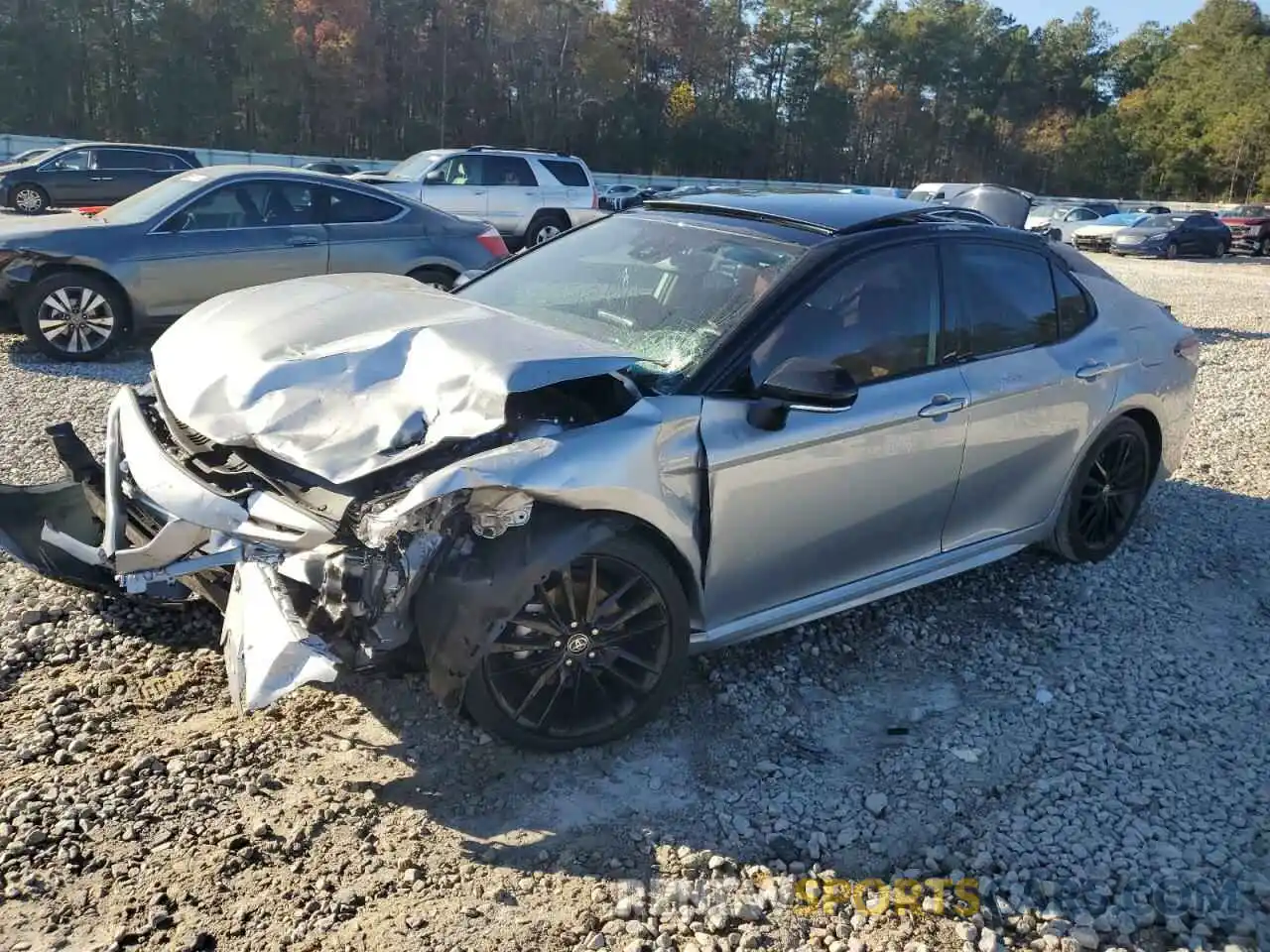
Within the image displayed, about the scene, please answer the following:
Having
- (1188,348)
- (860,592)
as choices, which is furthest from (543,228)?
(860,592)

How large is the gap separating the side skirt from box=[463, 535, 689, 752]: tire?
0.21m

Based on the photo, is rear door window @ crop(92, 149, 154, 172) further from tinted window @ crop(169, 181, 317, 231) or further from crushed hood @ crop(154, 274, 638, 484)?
crushed hood @ crop(154, 274, 638, 484)

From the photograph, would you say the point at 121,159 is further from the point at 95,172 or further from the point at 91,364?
the point at 91,364

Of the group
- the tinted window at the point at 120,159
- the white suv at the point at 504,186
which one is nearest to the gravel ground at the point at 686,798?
the white suv at the point at 504,186

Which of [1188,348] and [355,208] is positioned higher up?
[355,208]

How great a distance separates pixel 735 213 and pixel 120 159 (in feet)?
62.6

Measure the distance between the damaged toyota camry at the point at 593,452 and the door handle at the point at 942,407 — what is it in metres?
0.01

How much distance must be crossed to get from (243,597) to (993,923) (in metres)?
2.23

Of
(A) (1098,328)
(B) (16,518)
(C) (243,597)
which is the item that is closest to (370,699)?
(C) (243,597)

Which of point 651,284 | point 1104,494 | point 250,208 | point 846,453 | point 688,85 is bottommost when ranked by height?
point 1104,494

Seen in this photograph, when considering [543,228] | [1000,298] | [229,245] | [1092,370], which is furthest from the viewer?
[543,228]

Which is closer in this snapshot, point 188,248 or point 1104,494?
point 1104,494

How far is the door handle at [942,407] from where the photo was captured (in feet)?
12.4

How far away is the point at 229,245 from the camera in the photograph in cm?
827
